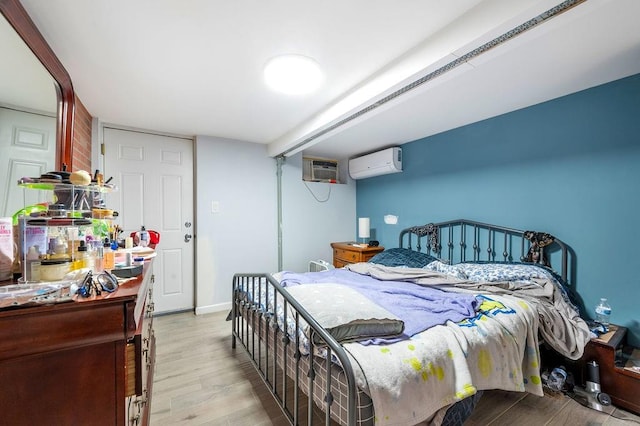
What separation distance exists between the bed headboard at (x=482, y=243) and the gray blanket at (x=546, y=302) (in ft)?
1.13

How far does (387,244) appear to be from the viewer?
12.9ft

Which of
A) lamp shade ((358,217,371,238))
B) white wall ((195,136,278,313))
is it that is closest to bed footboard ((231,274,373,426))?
white wall ((195,136,278,313))

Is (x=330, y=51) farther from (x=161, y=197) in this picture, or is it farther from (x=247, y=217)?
(x=161, y=197)

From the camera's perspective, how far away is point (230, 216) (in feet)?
11.5

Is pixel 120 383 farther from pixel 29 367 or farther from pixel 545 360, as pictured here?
pixel 545 360

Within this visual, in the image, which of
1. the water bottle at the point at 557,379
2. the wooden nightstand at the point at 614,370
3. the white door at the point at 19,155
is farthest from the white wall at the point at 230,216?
the wooden nightstand at the point at 614,370

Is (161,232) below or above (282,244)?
above

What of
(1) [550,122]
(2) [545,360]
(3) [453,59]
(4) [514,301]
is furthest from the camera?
(1) [550,122]

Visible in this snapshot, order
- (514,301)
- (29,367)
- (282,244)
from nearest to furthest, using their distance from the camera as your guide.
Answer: (29,367)
(514,301)
(282,244)

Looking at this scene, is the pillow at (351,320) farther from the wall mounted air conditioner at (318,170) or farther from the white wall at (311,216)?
the wall mounted air conditioner at (318,170)

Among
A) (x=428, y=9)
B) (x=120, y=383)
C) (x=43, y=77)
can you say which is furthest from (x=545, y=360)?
(x=43, y=77)

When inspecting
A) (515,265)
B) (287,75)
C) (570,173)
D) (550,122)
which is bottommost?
(515,265)

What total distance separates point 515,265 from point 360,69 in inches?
83.3

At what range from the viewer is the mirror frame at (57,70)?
122cm
